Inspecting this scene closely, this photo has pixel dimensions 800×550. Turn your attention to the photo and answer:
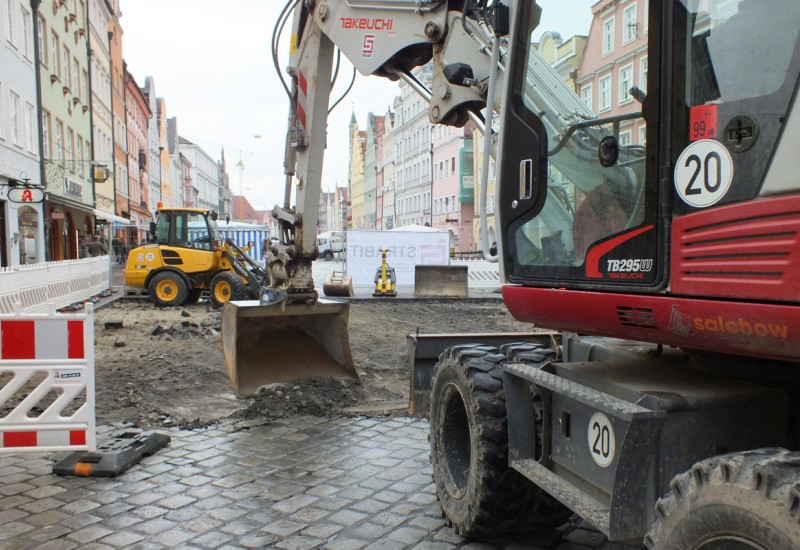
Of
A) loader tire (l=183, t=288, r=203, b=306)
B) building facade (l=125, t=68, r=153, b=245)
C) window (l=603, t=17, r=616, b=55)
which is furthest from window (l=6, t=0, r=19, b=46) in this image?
building facade (l=125, t=68, r=153, b=245)

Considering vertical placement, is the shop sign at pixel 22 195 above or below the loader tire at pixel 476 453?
above

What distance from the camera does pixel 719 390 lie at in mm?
2545

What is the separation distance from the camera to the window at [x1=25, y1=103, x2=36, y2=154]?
20969 mm

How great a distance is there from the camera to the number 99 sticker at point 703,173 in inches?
85.4

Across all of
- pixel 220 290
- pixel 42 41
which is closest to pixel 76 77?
pixel 42 41

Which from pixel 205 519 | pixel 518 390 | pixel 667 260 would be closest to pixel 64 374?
pixel 205 519

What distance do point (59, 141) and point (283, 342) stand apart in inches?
871

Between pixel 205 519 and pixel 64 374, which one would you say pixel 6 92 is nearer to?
pixel 64 374

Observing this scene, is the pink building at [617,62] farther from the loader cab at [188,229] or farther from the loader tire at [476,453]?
the loader cab at [188,229]

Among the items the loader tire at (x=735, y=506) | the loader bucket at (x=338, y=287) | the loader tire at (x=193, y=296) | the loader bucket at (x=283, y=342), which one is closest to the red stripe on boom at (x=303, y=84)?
the loader bucket at (x=283, y=342)

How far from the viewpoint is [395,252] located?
23.7 meters

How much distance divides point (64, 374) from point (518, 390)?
3315 mm

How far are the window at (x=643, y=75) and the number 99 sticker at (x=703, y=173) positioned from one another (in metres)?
0.34

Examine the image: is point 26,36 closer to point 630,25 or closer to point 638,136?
point 630,25
